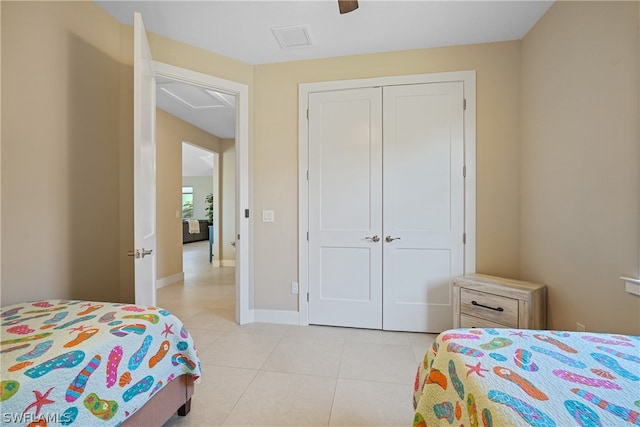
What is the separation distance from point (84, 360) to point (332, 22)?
2477mm

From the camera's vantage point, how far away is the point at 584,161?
1.65 metres

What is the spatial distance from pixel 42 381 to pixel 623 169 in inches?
101

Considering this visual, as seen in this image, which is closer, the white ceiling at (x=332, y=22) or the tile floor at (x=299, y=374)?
the tile floor at (x=299, y=374)

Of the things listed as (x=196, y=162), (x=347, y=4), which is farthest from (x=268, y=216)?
(x=196, y=162)

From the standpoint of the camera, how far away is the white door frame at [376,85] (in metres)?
2.43

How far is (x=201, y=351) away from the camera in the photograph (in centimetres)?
218

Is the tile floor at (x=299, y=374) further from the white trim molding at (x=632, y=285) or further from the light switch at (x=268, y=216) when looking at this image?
the white trim molding at (x=632, y=285)

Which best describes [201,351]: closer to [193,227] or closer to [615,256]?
[615,256]

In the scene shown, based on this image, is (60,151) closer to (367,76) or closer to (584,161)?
(367,76)

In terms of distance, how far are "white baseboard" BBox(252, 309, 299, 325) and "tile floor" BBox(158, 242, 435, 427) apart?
0.07 meters

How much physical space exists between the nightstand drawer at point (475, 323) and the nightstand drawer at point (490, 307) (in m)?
0.02

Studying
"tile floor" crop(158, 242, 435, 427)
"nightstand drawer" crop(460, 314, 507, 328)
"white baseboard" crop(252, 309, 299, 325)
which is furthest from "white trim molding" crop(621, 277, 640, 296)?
"white baseboard" crop(252, 309, 299, 325)

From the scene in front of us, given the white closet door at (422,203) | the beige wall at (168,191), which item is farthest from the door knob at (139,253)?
the beige wall at (168,191)

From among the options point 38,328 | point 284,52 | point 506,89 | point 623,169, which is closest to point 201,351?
point 38,328
